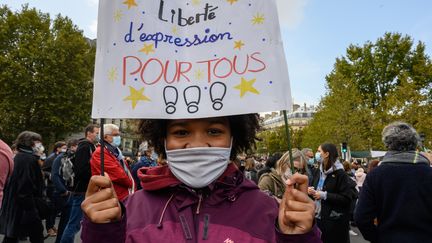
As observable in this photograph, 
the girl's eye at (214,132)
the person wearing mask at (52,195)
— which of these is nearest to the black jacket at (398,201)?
the girl's eye at (214,132)

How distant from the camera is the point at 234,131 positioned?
235 centimetres

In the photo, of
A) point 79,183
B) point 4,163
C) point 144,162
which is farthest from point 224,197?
point 144,162

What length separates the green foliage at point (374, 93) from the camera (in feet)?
96.5

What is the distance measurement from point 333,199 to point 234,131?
3.43 metres

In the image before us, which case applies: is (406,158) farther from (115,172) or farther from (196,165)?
(115,172)

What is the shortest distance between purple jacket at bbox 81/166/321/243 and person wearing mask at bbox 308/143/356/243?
3.51m

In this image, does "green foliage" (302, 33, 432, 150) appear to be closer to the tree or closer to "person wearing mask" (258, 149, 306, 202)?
the tree

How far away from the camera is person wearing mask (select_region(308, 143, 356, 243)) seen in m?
5.34

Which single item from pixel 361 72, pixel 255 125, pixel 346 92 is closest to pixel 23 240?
pixel 255 125

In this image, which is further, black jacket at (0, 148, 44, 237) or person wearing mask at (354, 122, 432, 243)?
black jacket at (0, 148, 44, 237)

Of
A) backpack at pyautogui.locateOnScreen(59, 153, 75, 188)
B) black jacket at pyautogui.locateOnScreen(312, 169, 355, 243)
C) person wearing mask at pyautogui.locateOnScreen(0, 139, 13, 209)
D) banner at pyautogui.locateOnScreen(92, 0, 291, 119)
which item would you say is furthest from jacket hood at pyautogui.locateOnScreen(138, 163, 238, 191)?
backpack at pyautogui.locateOnScreen(59, 153, 75, 188)

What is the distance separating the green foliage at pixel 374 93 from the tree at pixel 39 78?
65.5ft

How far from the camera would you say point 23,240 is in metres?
7.69

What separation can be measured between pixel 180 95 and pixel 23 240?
713 cm
